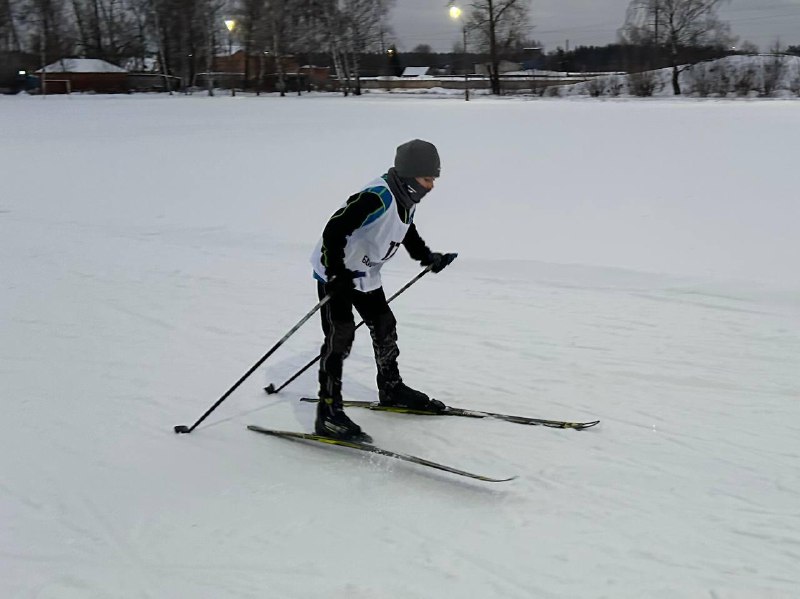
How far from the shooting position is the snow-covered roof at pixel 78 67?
42.0m

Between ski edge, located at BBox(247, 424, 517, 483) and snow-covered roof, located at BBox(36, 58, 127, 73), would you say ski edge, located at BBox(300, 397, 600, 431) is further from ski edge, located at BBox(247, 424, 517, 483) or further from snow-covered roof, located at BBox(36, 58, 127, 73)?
snow-covered roof, located at BBox(36, 58, 127, 73)

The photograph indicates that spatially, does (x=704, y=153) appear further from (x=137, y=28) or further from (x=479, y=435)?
(x=137, y=28)

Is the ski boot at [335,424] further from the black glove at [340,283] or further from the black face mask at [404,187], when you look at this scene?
the black face mask at [404,187]

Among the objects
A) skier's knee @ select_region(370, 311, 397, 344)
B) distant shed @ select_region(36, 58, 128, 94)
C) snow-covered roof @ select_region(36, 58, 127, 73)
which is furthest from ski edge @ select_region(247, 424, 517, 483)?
snow-covered roof @ select_region(36, 58, 127, 73)

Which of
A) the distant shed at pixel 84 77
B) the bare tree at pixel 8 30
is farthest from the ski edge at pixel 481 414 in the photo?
the bare tree at pixel 8 30

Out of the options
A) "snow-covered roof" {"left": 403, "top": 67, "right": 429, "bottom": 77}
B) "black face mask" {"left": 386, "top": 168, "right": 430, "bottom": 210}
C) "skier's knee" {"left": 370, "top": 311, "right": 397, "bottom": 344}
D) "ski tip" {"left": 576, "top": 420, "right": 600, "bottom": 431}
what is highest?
"snow-covered roof" {"left": 403, "top": 67, "right": 429, "bottom": 77}

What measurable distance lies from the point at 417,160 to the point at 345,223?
1.36ft

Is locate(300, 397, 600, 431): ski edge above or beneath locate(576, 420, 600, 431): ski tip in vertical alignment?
above

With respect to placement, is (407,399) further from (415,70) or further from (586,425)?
(415,70)

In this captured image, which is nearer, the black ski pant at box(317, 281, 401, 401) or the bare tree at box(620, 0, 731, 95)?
the black ski pant at box(317, 281, 401, 401)

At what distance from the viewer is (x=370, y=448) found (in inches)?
136

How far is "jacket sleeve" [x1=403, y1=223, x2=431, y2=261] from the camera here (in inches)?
155

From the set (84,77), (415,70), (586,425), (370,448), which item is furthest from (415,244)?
(415,70)

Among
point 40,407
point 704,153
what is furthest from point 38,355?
point 704,153
